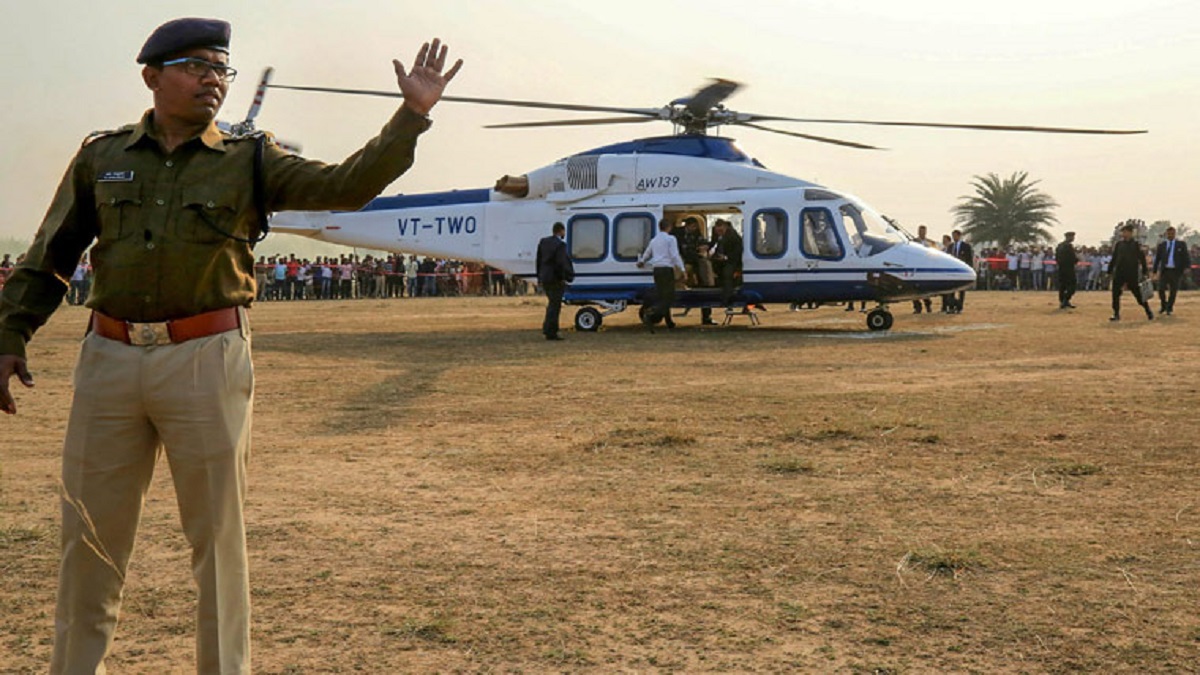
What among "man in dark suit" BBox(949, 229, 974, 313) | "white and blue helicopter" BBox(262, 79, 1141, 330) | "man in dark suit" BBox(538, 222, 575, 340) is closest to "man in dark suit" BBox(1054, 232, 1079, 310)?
"man in dark suit" BBox(949, 229, 974, 313)

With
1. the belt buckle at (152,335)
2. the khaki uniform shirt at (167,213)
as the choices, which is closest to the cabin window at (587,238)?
the khaki uniform shirt at (167,213)

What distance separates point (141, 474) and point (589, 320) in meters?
17.1

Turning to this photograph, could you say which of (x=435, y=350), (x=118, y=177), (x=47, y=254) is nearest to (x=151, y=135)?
(x=118, y=177)

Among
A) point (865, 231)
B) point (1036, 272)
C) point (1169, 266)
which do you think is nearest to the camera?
point (865, 231)

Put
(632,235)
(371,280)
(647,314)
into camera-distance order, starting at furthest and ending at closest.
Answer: (371,280), (647,314), (632,235)

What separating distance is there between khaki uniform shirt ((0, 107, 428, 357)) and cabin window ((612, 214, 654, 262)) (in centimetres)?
1664

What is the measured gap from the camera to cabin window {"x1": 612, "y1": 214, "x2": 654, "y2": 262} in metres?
20.2

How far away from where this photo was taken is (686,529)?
593cm

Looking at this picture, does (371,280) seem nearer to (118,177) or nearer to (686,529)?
(686,529)

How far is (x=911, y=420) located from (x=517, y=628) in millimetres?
5539

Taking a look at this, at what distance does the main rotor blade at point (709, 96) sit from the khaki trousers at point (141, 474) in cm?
1623

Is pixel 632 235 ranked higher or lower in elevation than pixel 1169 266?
higher

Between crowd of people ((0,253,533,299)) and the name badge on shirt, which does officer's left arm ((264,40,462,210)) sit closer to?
the name badge on shirt

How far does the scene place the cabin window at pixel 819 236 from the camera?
1953cm
